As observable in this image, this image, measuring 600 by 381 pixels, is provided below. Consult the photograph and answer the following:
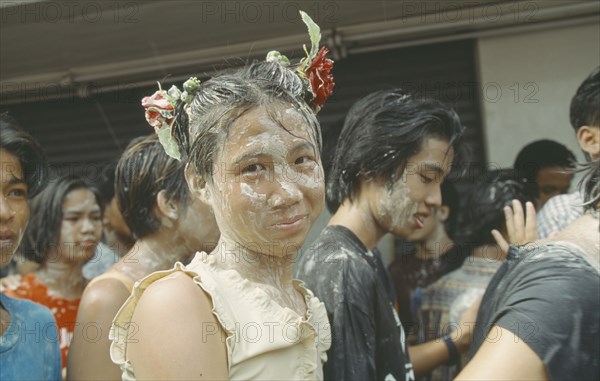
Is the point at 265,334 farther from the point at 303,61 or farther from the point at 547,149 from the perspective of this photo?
the point at 547,149

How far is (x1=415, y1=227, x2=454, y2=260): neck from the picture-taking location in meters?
3.95

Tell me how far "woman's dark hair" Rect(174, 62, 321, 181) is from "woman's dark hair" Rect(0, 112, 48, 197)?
30.4 inches

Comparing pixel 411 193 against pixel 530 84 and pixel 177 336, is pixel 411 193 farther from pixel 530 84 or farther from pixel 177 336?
pixel 530 84

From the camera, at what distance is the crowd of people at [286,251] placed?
4.85 feet

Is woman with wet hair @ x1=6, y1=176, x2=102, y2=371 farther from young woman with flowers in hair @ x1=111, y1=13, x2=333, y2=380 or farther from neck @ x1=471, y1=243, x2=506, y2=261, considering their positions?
neck @ x1=471, y1=243, x2=506, y2=261

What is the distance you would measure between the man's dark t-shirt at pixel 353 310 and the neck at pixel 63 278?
1.50 meters

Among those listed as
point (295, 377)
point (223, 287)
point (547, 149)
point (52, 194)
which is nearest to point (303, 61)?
point (223, 287)

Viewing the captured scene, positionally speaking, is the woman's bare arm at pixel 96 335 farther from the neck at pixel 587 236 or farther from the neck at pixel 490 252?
the neck at pixel 490 252

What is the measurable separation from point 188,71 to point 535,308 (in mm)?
3052

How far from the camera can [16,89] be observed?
443 centimetres

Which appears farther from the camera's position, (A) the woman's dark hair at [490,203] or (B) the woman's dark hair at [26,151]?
(A) the woman's dark hair at [490,203]

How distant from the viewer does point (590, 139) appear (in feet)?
8.21

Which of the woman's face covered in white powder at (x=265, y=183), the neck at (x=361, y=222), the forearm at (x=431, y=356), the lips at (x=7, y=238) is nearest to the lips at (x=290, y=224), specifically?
the woman's face covered in white powder at (x=265, y=183)

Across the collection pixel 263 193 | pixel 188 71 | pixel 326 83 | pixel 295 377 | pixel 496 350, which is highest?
pixel 188 71
